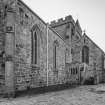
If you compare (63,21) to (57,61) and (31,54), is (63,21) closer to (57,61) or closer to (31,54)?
(57,61)

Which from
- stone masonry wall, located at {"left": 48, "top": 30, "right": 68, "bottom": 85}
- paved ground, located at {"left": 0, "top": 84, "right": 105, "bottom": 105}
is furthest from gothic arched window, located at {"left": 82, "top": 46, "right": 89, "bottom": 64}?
paved ground, located at {"left": 0, "top": 84, "right": 105, "bottom": 105}

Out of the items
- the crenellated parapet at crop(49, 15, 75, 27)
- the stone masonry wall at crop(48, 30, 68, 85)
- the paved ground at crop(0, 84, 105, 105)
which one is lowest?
the paved ground at crop(0, 84, 105, 105)

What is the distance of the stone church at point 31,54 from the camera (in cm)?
793

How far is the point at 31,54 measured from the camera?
1052 centimetres

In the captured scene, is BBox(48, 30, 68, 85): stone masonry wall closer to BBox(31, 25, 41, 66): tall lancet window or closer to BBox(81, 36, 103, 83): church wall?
BBox(31, 25, 41, 66): tall lancet window

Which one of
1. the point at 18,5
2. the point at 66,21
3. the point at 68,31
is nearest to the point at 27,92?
the point at 18,5

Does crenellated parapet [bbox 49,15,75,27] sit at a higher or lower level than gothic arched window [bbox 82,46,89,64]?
higher

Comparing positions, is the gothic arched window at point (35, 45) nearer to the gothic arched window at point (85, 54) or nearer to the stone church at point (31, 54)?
the stone church at point (31, 54)

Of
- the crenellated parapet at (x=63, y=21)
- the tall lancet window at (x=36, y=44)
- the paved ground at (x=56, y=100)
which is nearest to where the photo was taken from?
the paved ground at (x=56, y=100)

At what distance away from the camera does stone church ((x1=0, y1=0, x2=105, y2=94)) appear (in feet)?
26.0

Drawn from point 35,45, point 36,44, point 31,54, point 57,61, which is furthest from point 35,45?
point 57,61

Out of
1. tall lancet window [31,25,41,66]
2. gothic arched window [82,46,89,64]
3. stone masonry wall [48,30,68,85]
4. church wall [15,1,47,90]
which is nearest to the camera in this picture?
church wall [15,1,47,90]

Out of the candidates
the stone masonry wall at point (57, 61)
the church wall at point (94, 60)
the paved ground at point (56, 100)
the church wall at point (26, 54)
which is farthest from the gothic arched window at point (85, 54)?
the paved ground at point (56, 100)

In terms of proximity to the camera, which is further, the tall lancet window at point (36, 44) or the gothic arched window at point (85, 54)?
the gothic arched window at point (85, 54)
